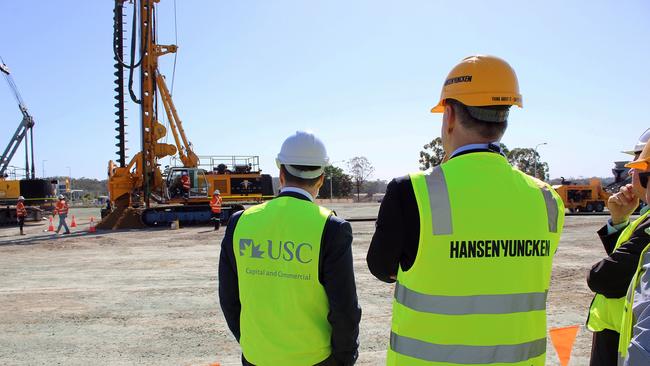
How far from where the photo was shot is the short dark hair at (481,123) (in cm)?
196

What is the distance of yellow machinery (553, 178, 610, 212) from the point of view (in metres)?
32.2

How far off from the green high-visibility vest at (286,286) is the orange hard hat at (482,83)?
2.80ft

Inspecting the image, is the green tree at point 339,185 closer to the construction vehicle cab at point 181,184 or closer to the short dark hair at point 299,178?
the construction vehicle cab at point 181,184

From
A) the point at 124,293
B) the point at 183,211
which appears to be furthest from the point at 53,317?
the point at 183,211

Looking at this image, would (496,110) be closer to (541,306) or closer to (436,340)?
(541,306)

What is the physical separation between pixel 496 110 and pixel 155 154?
77.9 ft

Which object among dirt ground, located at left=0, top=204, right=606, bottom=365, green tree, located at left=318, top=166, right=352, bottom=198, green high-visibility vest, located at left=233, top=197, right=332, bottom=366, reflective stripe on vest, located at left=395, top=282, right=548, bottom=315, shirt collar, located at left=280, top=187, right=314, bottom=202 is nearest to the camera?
reflective stripe on vest, located at left=395, top=282, right=548, bottom=315

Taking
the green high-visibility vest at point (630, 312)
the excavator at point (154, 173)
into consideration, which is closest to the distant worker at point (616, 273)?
the green high-visibility vest at point (630, 312)

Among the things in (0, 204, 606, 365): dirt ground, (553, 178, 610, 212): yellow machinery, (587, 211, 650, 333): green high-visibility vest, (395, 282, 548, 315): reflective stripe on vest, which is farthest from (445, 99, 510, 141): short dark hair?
(553, 178, 610, 212): yellow machinery

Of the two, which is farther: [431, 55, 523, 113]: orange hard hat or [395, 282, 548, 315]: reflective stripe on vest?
[431, 55, 523, 113]: orange hard hat

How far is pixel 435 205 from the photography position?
68.8 inches

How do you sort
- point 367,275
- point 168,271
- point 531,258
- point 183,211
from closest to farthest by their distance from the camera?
point 531,258 → point 367,275 → point 168,271 → point 183,211

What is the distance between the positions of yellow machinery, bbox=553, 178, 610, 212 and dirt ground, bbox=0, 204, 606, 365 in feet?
68.0

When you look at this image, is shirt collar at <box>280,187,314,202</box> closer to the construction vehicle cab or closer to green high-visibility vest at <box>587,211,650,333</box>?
green high-visibility vest at <box>587,211,650,333</box>
